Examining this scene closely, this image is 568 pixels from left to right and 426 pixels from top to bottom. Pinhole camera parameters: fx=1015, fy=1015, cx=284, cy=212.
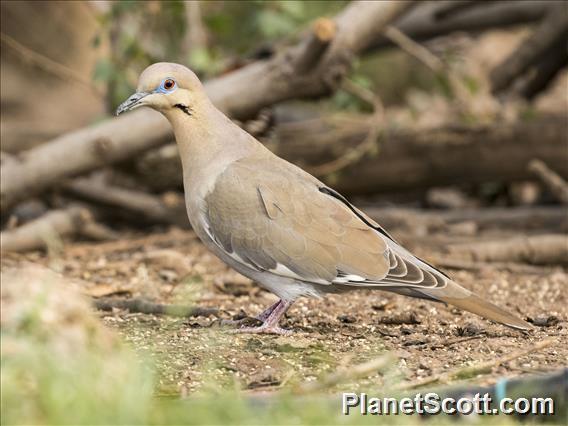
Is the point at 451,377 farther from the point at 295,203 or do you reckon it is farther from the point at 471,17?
the point at 471,17

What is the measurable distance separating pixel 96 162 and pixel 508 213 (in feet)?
10.1

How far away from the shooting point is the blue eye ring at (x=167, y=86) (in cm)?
465

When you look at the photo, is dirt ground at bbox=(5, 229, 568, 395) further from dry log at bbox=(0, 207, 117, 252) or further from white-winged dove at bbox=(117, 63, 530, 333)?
white-winged dove at bbox=(117, 63, 530, 333)

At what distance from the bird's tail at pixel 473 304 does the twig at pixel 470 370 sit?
0.45 meters

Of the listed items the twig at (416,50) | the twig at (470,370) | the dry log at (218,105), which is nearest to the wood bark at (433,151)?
the twig at (416,50)

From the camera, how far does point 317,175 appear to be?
729cm

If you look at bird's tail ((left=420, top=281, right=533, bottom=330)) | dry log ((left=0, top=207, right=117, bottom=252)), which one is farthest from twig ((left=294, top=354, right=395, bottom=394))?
dry log ((left=0, top=207, right=117, bottom=252))

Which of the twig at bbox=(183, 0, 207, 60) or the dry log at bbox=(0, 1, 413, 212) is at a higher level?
the twig at bbox=(183, 0, 207, 60)

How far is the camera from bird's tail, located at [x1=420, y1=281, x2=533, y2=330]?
4266 millimetres

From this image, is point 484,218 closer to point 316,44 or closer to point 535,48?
point 535,48

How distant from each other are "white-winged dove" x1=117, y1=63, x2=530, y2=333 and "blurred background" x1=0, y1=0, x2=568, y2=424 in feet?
0.76

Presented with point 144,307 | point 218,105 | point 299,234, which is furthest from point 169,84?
point 218,105

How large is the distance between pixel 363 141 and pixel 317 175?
16.5 inches

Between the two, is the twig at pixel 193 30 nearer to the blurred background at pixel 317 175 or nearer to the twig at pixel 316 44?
the blurred background at pixel 317 175
